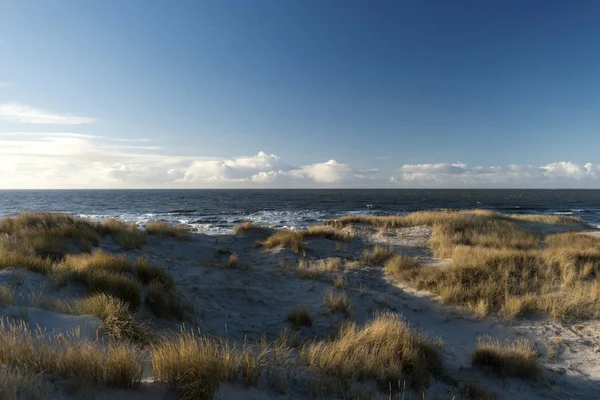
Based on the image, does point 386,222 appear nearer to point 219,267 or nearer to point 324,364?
point 219,267

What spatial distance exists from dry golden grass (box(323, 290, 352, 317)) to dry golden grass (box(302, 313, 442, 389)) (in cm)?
243

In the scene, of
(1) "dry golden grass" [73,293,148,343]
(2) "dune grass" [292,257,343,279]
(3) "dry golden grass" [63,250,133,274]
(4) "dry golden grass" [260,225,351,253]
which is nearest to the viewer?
(1) "dry golden grass" [73,293,148,343]

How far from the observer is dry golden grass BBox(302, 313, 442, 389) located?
4230 millimetres

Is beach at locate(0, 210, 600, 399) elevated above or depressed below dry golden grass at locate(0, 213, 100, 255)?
below

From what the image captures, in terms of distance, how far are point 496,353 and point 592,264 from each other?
8.25m

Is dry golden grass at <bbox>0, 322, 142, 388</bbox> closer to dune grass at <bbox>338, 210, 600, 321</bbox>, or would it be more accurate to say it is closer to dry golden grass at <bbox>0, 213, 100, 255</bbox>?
dry golden grass at <bbox>0, 213, 100, 255</bbox>

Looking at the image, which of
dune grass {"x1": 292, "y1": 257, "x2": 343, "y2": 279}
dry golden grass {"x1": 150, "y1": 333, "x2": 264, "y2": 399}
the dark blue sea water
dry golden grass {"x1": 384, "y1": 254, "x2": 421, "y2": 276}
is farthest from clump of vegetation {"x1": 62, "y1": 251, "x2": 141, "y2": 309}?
the dark blue sea water

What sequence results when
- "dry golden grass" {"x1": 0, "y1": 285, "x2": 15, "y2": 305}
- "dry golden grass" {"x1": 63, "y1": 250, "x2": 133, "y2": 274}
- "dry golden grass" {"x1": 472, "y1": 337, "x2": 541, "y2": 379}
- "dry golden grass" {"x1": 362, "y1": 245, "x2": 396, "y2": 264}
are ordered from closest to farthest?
"dry golden grass" {"x1": 0, "y1": 285, "x2": 15, "y2": 305}
"dry golden grass" {"x1": 472, "y1": 337, "x2": 541, "y2": 379}
"dry golden grass" {"x1": 63, "y1": 250, "x2": 133, "y2": 274}
"dry golden grass" {"x1": 362, "y1": 245, "x2": 396, "y2": 264}

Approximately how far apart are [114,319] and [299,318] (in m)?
4.24

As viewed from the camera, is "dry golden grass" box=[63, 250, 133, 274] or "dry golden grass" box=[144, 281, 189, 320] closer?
"dry golden grass" box=[144, 281, 189, 320]

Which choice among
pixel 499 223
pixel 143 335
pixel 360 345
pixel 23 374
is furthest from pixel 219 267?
pixel 499 223

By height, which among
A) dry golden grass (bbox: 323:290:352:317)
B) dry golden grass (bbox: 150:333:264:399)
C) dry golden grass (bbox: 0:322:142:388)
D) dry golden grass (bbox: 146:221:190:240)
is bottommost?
dry golden grass (bbox: 323:290:352:317)

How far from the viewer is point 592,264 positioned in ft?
34.1

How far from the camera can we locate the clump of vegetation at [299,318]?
294 inches
